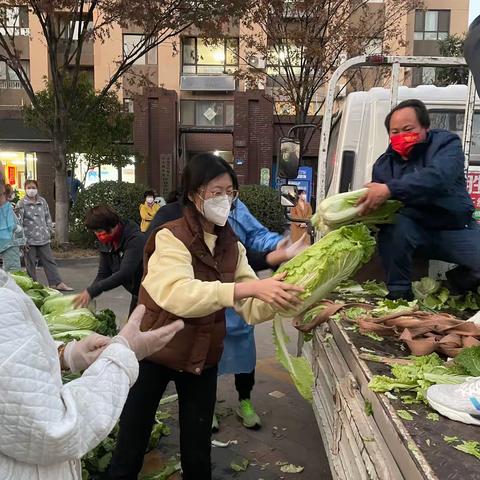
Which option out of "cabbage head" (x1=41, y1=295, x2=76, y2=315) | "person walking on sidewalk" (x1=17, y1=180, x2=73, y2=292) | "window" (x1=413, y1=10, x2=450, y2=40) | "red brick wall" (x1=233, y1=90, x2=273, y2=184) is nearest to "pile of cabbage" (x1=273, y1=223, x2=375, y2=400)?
"cabbage head" (x1=41, y1=295, x2=76, y2=315)

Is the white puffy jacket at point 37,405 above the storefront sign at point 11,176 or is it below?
below

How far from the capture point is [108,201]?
43.1 ft

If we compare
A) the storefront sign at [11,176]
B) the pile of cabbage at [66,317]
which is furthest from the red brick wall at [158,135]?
the pile of cabbage at [66,317]

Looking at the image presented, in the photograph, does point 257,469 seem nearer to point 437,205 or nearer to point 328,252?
point 328,252

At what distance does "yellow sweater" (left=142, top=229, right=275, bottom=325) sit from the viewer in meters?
2.26

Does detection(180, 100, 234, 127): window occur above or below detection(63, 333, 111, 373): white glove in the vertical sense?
above

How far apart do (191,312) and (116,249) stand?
7.70 feet

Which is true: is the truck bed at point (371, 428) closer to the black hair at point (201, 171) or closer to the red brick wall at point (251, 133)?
the black hair at point (201, 171)

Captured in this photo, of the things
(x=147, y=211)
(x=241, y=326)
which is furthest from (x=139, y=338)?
(x=147, y=211)

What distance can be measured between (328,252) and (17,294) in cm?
165

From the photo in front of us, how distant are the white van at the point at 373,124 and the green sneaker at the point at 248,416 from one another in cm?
200

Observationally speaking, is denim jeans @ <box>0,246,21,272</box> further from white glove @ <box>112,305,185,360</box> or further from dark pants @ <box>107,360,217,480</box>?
white glove @ <box>112,305,185,360</box>

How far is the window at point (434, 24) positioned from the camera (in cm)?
2744

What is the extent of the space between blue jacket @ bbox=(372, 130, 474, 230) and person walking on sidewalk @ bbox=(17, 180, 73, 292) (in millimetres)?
6684
